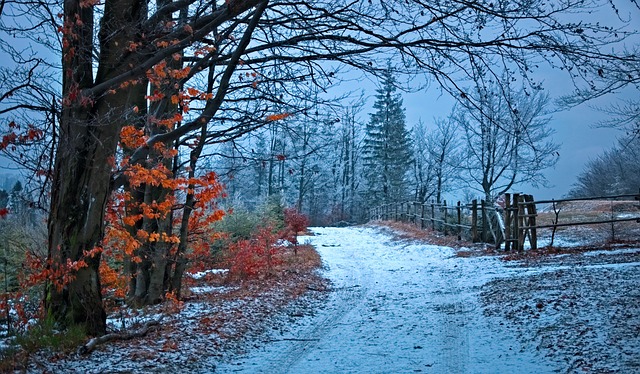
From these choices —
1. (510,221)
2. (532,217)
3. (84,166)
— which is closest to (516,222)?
(510,221)

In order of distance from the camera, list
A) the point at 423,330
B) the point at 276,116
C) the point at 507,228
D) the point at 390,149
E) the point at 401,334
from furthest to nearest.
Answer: the point at 390,149 < the point at 507,228 < the point at 276,116 < the point at 423,330 < the point at 401,334

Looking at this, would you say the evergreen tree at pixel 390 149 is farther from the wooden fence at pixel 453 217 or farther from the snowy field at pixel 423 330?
the snowy field at pixel 423 330

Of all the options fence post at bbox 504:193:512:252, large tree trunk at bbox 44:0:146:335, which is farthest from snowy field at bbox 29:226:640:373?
fence post at bbox 504:193:512:252

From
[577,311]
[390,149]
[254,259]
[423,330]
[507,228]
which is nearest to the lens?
[577,311]

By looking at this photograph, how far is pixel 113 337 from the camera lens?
22.0 ft

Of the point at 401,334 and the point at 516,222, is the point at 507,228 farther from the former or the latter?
the point at 401,334

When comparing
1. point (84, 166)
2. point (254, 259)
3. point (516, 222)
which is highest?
point (84, 166)

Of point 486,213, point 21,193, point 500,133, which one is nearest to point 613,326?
point 21,193

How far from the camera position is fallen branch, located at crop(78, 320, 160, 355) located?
19.6 feet

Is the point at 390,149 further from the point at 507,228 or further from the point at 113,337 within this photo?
the point at 113,337

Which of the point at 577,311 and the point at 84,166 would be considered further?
the point at 577,311

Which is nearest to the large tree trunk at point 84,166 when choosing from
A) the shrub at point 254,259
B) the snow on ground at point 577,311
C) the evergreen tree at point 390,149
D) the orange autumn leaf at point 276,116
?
the orange autumn leaf at point 276,116

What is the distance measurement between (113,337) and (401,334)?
3856 mm

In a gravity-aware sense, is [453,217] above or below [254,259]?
above
